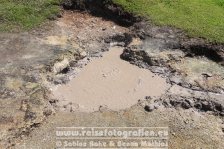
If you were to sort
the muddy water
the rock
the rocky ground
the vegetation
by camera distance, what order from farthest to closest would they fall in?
the vegetation < the rock < the muddy water < the rocky ground

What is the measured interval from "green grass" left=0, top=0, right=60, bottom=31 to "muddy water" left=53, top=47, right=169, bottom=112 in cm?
349

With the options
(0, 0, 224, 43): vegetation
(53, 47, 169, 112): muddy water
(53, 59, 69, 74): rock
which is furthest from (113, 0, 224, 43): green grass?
(53, 59, 69, 74): rock

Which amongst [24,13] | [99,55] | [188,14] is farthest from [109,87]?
[24,13]

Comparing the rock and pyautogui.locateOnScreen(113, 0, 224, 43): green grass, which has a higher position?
pyautogui.locateOnScreen(113, 0, 224, 43): green grass

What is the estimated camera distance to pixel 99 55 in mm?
14469

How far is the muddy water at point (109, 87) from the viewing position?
12.5 metres

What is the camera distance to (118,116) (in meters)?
11.8

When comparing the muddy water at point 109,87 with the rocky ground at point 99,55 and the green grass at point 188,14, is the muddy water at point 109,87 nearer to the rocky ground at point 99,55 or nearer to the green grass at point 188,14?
the rocky ground at point 99,55

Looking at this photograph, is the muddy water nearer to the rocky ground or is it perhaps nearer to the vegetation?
the rocky ground

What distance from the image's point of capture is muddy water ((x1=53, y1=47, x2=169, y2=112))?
40.9 feet

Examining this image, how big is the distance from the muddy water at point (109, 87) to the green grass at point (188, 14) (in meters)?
2.98

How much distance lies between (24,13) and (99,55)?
409cm

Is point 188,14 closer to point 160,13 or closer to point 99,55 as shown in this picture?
point 160,13

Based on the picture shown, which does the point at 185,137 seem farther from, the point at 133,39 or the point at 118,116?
the point at 133,39
